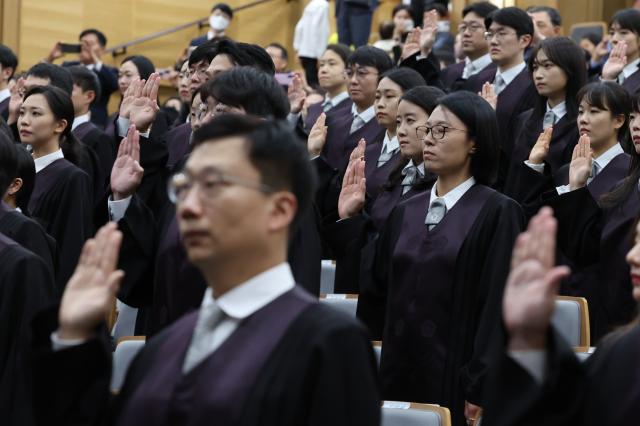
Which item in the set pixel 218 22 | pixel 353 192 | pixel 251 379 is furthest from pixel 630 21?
pixel 251 379

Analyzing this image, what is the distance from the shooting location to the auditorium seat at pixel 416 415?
3.48 meters

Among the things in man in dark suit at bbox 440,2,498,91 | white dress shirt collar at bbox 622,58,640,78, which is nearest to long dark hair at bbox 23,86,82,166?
man in dark suit at bbox 440,2,498,91

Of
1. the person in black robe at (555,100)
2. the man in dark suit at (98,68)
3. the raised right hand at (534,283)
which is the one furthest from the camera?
the man in dark suit at (98,68)

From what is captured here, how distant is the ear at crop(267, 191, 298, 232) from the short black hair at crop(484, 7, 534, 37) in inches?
213

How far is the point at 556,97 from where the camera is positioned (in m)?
6.73

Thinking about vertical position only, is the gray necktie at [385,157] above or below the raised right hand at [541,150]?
below

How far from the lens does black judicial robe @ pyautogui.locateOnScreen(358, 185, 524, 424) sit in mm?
4469

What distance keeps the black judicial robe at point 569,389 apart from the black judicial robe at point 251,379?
0.24m

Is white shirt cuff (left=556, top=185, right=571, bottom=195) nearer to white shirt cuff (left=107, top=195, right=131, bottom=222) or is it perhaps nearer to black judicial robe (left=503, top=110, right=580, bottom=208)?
black judicial robe (left=503, top=110, right=580, bottom=208)

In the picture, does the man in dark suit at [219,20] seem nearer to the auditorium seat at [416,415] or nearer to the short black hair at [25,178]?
the short black hair at [25,178]

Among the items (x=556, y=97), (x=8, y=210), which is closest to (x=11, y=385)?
(x=8, y=210)

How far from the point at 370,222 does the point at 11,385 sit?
6.01 ft

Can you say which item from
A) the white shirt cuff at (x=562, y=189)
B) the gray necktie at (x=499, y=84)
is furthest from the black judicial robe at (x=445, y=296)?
the gray necktie at (x=499, y=84)

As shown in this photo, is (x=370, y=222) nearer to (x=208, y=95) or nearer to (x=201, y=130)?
(x=208, y=95)
